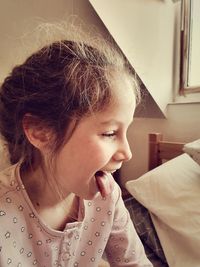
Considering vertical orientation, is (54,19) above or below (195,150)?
above

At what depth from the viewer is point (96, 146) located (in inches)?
17.4

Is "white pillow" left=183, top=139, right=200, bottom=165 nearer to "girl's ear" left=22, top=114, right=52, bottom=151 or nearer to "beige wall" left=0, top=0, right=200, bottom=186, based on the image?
"beige wall" left=0, top=0, right=200, bottom=186

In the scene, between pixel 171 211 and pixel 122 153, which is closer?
pixel 122 153

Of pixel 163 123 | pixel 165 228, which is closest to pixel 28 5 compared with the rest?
pixel 163 123

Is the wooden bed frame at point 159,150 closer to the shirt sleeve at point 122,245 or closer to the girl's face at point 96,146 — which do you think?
the shirt sleeve at point 122,245

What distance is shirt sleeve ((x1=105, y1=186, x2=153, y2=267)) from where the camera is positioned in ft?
2.06

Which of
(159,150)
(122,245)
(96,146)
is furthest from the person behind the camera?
(159,150)

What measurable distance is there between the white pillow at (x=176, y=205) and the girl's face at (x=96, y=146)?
1.36 ft

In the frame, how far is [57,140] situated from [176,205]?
0.52m

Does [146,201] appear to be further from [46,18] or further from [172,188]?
[46,18]

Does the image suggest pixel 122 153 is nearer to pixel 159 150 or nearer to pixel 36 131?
pixel 36 131

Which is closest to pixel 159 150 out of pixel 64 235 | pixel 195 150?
pixel 195 150

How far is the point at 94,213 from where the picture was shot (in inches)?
24.3

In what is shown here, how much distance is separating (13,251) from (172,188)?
1.86 ft
